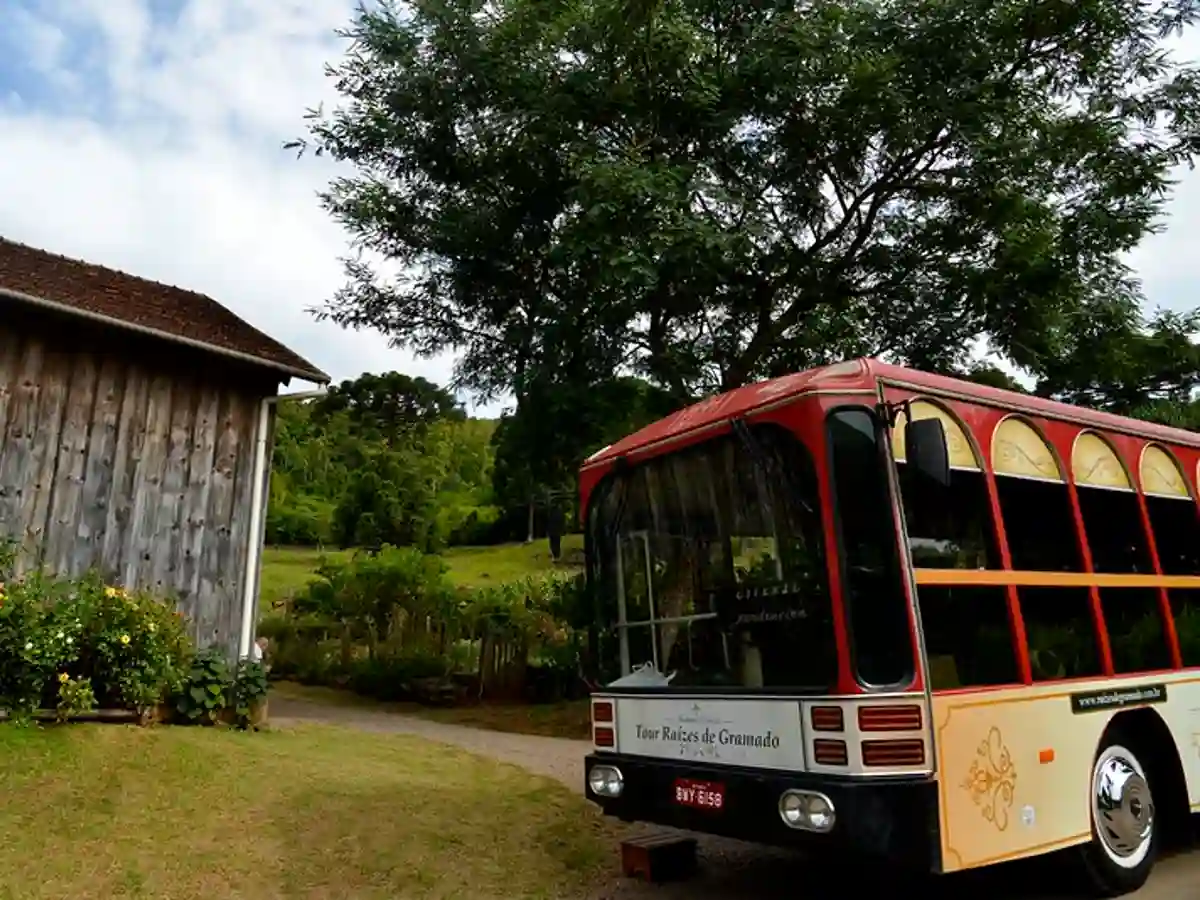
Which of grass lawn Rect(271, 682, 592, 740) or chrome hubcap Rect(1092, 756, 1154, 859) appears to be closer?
chrome hubcap Rect(1092, 756, 1154, 859)

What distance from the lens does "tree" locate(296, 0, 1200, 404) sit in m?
10.4

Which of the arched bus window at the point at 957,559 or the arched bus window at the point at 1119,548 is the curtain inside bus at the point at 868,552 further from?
the arched bus window at the point at 1119,548

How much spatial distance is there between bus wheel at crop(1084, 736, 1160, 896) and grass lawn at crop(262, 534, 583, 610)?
1951cm

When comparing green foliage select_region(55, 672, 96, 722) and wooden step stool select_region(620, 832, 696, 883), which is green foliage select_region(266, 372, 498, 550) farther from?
wooden step stool select_region(620, 832, 696, 883)

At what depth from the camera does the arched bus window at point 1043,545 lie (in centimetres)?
497

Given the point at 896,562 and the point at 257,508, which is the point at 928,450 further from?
the point at 257,508

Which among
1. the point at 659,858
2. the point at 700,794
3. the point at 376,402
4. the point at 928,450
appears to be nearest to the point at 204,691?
the point at 659,858

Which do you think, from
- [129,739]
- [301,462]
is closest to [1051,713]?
[129,739]

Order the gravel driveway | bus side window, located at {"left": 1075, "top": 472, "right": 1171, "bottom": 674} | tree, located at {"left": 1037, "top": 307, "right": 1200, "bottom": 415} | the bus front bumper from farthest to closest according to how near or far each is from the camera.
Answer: tree, located at {"left": 1037, "top": 307, "right": 1200, "bottom": 415}
bus side window, located at {"left": 1075, "top": 472, "right": 1171, "bottom": 674}
the gravel driveway
the bus front bumper

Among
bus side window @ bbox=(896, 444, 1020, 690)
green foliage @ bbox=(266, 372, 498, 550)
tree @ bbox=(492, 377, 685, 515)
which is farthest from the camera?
green foliage @ bbox=(266, 372, 498, 550)

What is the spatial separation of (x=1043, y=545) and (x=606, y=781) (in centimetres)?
274

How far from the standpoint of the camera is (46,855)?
5.39 metres

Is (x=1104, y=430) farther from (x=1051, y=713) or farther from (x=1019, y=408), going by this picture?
(x=1051, y=713)

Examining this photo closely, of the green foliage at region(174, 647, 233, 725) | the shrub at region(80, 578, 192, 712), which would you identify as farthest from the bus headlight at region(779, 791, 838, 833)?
the green foliage at region(174, 647, 233, 725)
